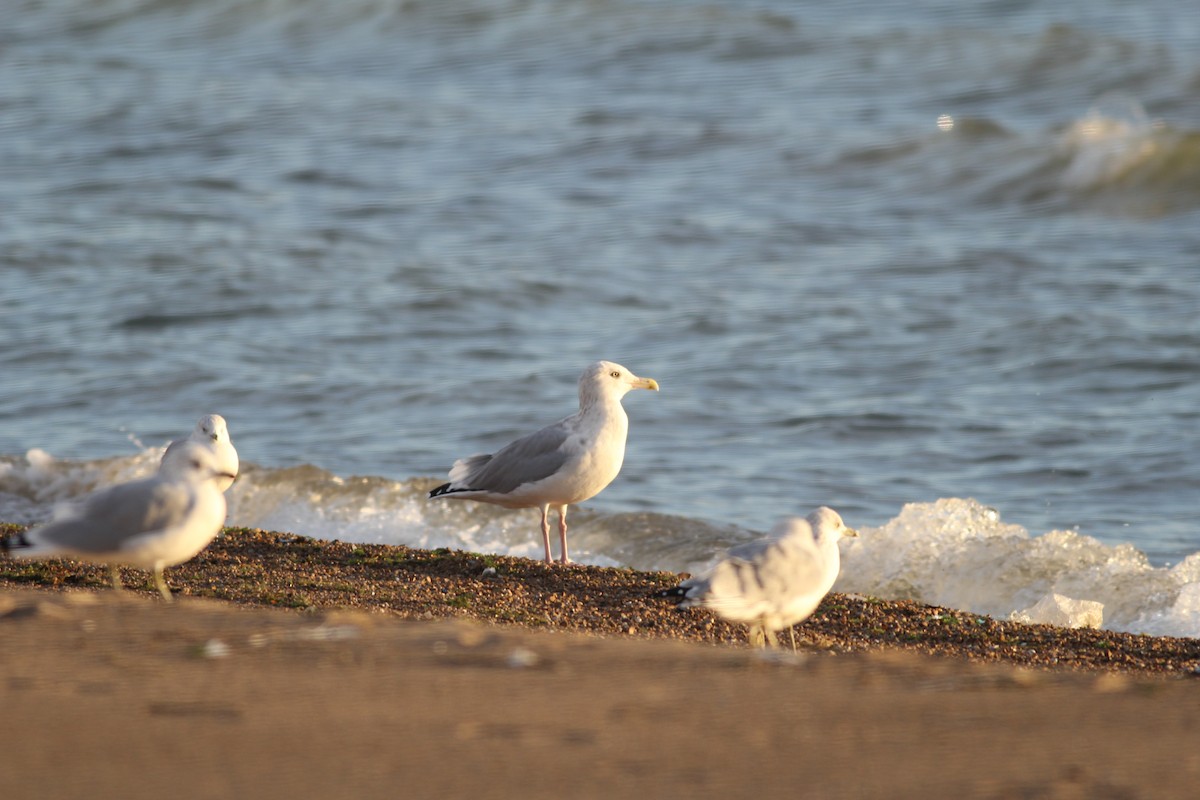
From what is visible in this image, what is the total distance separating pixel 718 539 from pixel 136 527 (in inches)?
181

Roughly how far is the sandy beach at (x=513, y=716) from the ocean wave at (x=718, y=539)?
3229 mm

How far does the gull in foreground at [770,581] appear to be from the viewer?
5395mm

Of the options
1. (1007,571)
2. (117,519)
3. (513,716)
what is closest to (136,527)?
(117,519)

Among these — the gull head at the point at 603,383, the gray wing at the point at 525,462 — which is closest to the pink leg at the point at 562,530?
the gray wing at the point at 525,462

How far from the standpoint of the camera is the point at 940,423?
1210 centimetres

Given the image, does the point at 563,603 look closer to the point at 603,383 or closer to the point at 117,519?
the point at 603,383

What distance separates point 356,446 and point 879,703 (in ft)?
25.3

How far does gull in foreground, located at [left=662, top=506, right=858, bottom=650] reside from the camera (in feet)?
17.7

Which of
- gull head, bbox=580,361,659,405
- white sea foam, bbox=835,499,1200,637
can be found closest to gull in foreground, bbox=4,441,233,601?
gull head, bbox=580,361,659,405

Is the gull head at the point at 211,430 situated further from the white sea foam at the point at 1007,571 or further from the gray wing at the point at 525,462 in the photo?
the white sea foam at the point at 1007,571

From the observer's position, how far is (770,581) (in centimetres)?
549

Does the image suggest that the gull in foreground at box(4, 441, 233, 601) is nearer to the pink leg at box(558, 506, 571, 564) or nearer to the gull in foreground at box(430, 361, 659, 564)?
the gull in foreground at box(430, 361, 659, 564)

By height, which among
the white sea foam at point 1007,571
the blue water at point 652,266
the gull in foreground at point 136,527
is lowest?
the white sea foam at point 1007,571

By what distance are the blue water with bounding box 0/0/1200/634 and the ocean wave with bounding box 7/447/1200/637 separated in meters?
0.03
